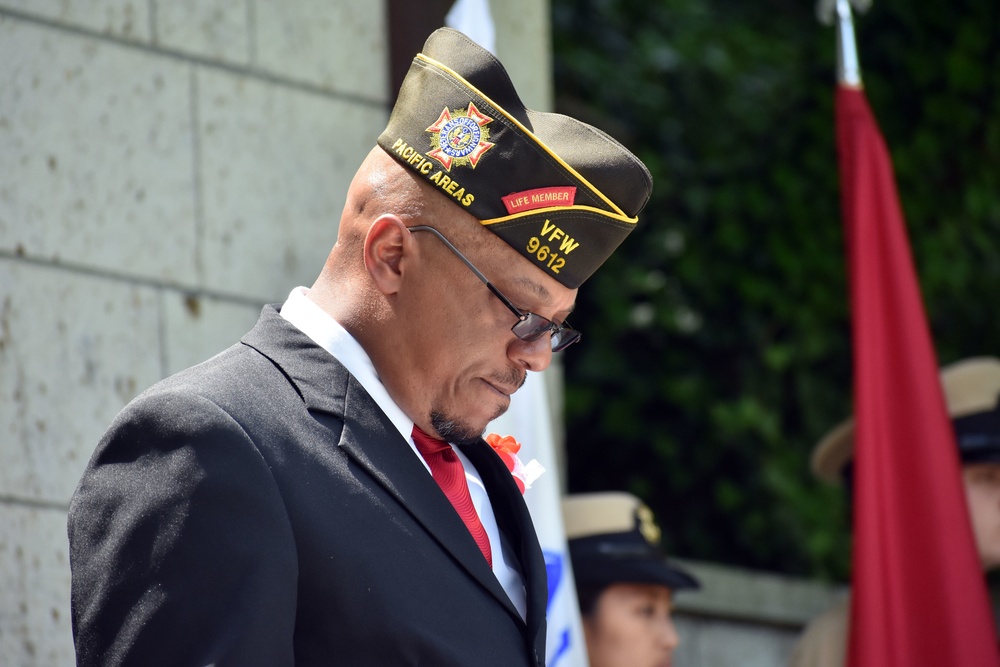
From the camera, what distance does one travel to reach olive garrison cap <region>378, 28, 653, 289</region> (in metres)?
2.12

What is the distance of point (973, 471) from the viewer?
404 centimetres

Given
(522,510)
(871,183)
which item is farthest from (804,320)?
(522,510)

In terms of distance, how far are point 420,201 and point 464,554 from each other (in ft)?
1.65

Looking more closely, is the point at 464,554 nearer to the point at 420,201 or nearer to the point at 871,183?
the point at 420,201

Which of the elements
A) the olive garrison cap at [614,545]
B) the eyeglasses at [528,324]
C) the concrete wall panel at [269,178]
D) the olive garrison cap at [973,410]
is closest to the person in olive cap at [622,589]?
the olive garrison cap at [614,545]

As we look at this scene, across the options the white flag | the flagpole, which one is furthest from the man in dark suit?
the flagpole

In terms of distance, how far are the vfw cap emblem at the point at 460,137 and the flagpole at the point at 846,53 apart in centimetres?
242

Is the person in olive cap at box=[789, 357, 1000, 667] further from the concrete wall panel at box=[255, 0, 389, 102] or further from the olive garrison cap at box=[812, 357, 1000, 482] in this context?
the concrete wall panel at box=[255, 0, 389, 102]

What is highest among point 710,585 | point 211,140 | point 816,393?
point 211,140

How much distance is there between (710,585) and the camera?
5062 millimetres

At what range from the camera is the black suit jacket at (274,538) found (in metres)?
1.72

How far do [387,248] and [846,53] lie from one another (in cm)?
259

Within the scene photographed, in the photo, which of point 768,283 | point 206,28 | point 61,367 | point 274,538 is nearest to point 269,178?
point 206,28

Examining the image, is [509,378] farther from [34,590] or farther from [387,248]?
[34,590]
